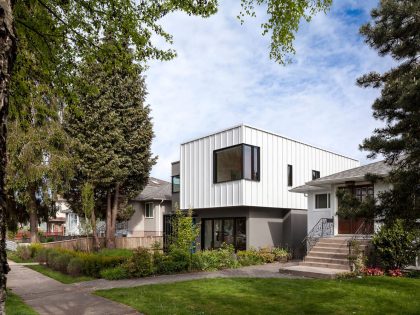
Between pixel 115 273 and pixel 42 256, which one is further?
pixel 42 256

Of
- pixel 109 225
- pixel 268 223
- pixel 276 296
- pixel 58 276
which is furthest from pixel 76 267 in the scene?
pixel 109 225

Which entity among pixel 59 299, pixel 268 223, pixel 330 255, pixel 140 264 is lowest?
pixel 59 299

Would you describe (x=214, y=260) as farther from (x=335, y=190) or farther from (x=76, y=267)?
(x=335, y=190)

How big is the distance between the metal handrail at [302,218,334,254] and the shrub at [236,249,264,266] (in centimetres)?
257

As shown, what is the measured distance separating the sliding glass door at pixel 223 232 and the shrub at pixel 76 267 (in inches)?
355

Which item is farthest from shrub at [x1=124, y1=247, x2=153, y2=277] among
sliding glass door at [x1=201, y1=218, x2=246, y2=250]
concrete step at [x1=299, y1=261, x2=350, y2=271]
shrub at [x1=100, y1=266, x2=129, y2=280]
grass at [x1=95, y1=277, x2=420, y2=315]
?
sliding glass door at [x1=201, y1=218, x2=246, y2=250]

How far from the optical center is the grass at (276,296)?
31.2 ft

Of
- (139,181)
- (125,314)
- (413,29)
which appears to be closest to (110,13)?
(413,29)

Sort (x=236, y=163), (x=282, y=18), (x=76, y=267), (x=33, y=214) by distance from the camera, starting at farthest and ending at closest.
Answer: (x=33, y=214), (x=236, y=163), (x=76, y=267), (x=282, y=18)

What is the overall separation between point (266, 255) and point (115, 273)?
8629 millimetres

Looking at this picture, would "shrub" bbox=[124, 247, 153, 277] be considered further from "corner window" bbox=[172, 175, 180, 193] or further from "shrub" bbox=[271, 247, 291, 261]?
"corner window" bbox=[172, 175, 180, 193]

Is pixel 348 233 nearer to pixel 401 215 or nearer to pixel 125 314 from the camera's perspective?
pixel 401 215

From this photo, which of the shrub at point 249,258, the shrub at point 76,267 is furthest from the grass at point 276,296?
the shrub at point 249,258

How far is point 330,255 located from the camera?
56.9ft
